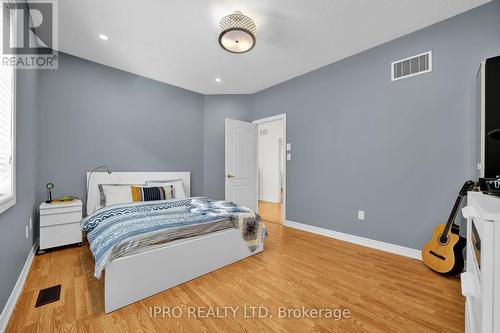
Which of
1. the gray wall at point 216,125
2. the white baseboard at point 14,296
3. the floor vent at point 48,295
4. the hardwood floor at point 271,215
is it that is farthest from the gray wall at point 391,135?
the white baseboard at point 14,296

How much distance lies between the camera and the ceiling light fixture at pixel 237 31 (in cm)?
215

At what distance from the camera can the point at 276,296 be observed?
174 centimetres

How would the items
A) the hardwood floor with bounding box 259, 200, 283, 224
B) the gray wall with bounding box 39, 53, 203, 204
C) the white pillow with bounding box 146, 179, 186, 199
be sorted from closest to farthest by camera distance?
the gray wall with bounding box 39, 53, 203, 204 < the white pillow with bounding box 146, 179, 186, 199 < the hardwood floor with bounding box 259, 200, 283, 224

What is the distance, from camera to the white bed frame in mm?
1564

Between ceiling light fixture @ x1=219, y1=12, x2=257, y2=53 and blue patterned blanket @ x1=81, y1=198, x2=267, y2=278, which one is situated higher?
ceiling light fixture @ x1=219, y1=12, x2=257, y2=53

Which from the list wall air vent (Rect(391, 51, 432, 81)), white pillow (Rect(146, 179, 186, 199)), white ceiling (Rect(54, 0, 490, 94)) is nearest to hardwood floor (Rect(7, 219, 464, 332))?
white pillow (Rect(146, 179, 186, 199))

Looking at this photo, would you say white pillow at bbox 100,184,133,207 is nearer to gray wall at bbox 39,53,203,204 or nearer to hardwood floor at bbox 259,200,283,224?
gray wall at bbox 39,53,203,204

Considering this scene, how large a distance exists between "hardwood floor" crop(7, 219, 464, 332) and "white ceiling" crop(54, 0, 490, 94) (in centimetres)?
267

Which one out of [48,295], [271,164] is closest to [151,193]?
[48,295]

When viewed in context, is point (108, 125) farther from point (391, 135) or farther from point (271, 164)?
A: point (271, 164)

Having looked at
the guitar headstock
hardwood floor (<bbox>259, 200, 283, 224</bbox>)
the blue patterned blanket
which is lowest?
hardwood floor (<bbox>259, 200, 283, 224</bbox>)

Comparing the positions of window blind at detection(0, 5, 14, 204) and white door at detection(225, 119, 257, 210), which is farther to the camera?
white door at detection(225, 119, 257, 210)

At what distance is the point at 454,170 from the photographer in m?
2.23

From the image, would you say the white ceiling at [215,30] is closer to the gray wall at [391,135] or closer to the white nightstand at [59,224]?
the gray wall at [391,135]
